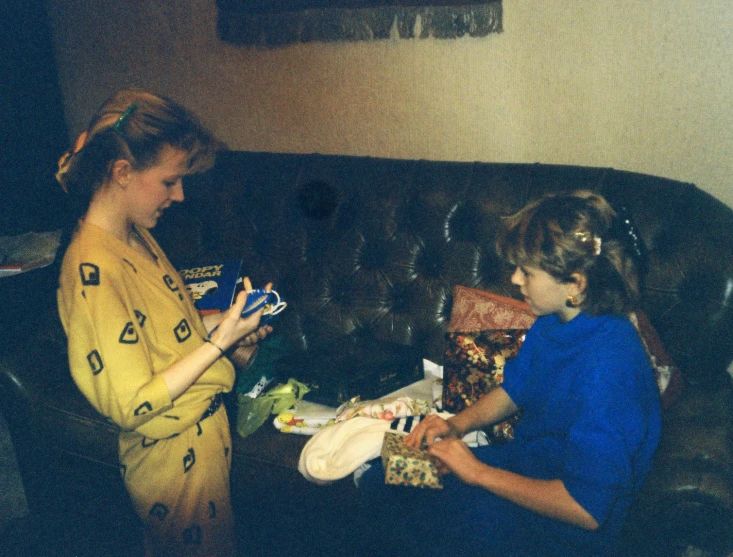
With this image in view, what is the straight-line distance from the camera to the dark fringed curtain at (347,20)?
6.34 feet

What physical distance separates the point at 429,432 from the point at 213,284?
36.1 inches

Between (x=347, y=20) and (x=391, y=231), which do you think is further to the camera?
(x=347, y=20)

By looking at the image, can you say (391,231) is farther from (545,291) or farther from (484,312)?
(545,291)

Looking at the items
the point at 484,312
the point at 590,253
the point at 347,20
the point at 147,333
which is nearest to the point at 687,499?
the point at 590,253

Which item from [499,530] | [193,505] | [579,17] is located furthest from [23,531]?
[579,17]

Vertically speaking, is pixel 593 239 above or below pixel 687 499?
above

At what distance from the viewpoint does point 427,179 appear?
189 cm

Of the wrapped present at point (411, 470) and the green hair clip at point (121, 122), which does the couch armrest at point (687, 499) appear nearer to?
the wrapped present at point (411, 470)

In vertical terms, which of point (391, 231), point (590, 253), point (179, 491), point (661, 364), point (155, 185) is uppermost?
point (155, 185)

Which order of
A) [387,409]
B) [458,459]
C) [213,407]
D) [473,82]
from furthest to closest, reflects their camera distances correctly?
[473,82], [387,409], [213,407], [458,459]

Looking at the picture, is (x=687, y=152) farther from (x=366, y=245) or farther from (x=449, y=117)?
(x=366, y=245)

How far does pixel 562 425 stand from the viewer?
1163 millimetres

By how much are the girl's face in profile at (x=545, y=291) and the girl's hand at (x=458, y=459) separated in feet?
1.13

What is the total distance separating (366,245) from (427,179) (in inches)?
11.8
